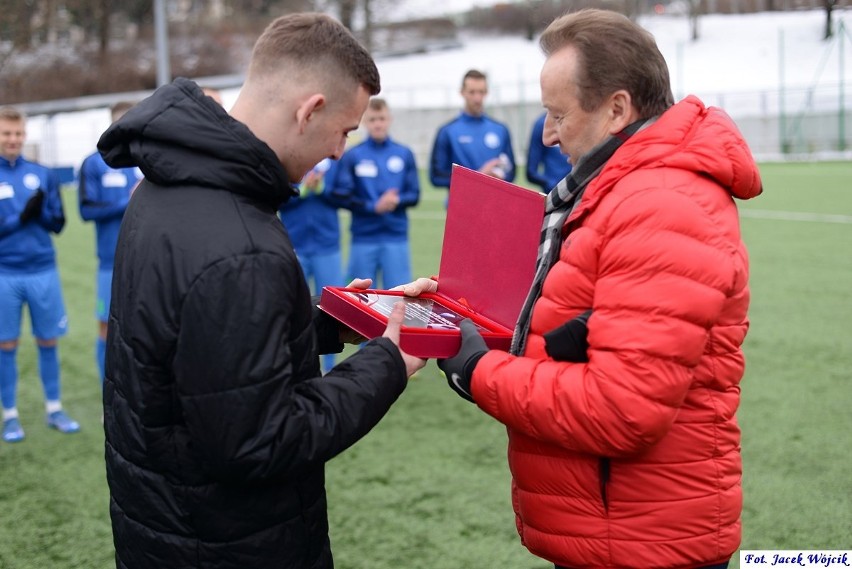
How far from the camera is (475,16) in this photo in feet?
209

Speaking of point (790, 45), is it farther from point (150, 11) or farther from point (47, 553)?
point (47, 553)

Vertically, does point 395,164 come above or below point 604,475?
above

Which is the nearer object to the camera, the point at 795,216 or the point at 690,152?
the point at 690,152

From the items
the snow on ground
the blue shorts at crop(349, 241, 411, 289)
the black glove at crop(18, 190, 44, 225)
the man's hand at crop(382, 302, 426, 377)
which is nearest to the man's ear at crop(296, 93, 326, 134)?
the man's hand at crop(382, 302, 426, 377)

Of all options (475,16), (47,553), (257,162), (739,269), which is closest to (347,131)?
(257,162)

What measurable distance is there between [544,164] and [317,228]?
255 cm

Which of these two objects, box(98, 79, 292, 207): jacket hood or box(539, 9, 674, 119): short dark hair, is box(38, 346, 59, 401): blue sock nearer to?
box(98, 79, 292, 207): jacket hood

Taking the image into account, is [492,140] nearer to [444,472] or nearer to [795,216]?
[444,472]

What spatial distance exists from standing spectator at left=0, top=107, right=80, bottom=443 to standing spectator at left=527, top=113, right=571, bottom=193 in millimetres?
4356

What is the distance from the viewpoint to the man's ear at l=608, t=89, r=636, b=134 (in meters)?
2.03

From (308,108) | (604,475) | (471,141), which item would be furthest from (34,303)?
(604,475)

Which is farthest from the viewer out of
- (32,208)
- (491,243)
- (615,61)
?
(32,208)

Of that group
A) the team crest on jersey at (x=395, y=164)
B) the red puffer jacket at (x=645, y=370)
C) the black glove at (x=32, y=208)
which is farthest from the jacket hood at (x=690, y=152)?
the team crest on jersey at (x=395, y=164)

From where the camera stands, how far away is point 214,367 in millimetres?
1772
